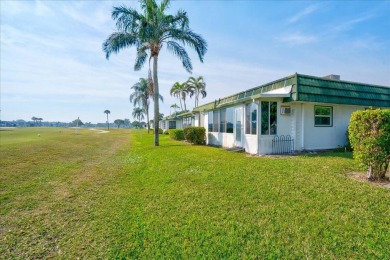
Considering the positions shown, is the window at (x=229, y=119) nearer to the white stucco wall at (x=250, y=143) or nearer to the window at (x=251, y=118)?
the window at (x=251, y=118)

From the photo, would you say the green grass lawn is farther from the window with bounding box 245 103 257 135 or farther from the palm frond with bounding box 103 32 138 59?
the palm frond with bounding box 103 32 138 59

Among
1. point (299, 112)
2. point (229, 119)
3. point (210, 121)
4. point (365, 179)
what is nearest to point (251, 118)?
point (299, 112)

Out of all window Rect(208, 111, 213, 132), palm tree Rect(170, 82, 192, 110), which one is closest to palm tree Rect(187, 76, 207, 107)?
palm tree Rect(170, 82, 192, 110)

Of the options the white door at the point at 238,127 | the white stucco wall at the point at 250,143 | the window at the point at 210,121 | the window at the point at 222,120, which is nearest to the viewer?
the white stucco wall at the point at 250,143

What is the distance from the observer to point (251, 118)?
11734 mm

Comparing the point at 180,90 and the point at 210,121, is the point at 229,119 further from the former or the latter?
the point at 180,90

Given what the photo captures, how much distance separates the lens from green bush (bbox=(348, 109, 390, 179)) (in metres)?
5.52

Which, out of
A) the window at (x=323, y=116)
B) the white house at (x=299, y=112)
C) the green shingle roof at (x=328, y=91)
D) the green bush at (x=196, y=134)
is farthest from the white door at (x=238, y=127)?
the green bush at (x=196, y=134)

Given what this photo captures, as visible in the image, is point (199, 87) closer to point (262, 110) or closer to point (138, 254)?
point (262, 110)

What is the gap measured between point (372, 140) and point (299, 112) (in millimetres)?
6222

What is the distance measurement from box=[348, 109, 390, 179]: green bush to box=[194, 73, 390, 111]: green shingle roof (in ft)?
15.4

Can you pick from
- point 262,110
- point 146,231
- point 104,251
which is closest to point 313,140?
point 262,110

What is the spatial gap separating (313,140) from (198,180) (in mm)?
8433

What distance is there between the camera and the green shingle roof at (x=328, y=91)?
10727 millimetres
